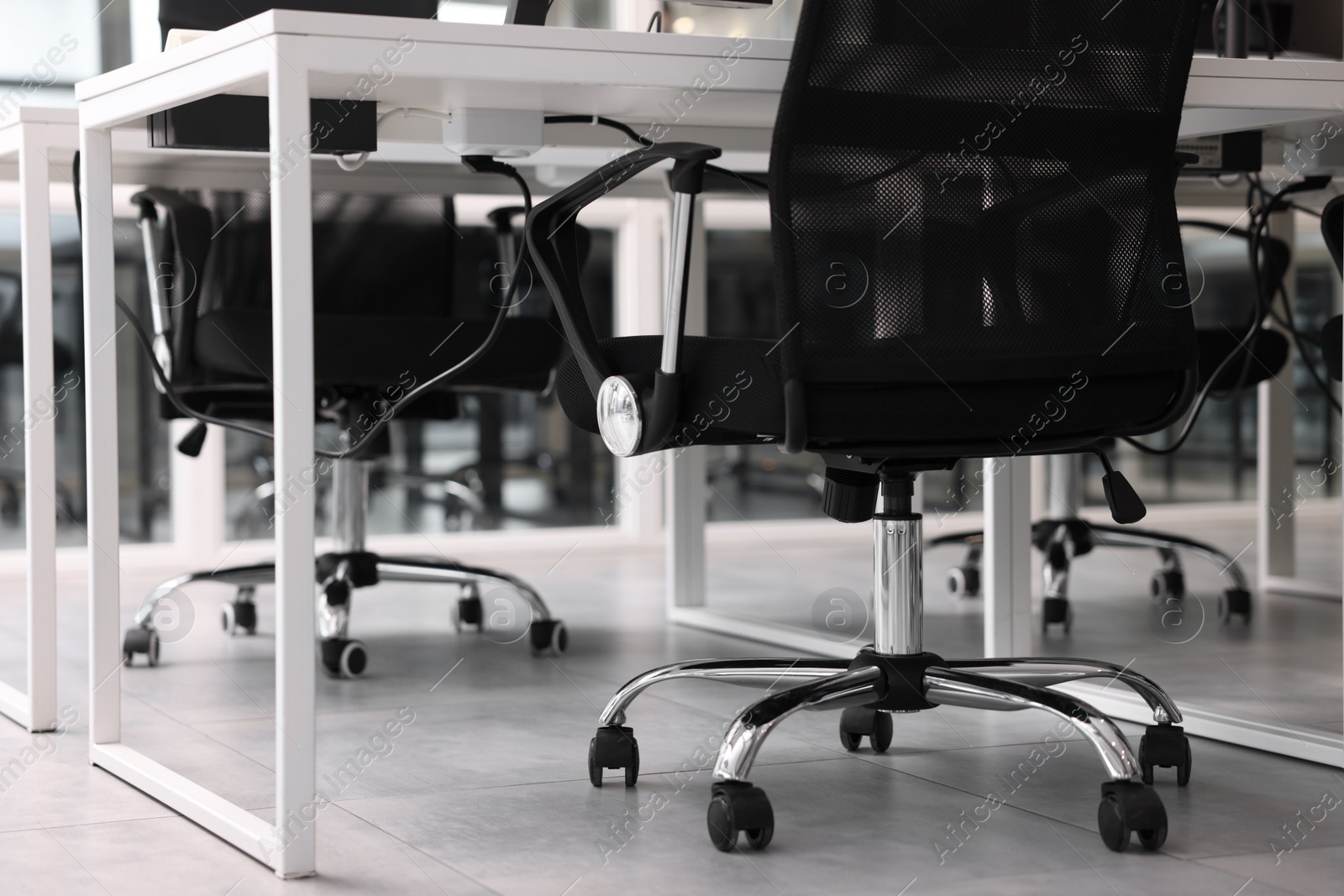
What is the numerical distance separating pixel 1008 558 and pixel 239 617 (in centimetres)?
152

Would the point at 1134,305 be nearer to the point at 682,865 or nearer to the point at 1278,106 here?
the point at 1278,106

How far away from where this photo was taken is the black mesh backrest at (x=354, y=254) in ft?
9.64

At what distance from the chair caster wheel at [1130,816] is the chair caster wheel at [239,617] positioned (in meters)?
1.95

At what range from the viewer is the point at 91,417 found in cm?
196

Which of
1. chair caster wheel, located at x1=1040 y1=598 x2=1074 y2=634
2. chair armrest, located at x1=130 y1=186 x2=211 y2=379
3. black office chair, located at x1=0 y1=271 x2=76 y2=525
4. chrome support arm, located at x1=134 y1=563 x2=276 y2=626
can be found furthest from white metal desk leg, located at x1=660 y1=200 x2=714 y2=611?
A: black office chair, located at x1=0 y1=271 x2=76 y2=525

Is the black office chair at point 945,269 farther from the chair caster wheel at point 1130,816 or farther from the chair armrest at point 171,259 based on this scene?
the chair armrest at point 171,259

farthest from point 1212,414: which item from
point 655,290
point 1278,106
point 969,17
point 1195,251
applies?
point 969,17

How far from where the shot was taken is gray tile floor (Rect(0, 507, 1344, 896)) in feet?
4.91

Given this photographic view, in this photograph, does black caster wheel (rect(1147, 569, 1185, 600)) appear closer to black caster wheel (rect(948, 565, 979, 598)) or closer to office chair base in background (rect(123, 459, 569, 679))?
black caster wheel (rect(948, 565, 979, 598))

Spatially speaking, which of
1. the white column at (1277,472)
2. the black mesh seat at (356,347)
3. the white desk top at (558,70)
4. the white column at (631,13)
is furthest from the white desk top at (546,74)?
the white column at (631,13)

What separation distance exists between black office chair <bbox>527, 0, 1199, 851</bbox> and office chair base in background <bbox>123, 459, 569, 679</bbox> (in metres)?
1.14

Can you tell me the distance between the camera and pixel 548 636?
2.80 meters

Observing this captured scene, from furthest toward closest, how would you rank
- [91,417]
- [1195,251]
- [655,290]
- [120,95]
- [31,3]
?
[1195,251] → [655,290] → [31,3] → [91,417] → [120,95]

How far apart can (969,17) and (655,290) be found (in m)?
3.15
